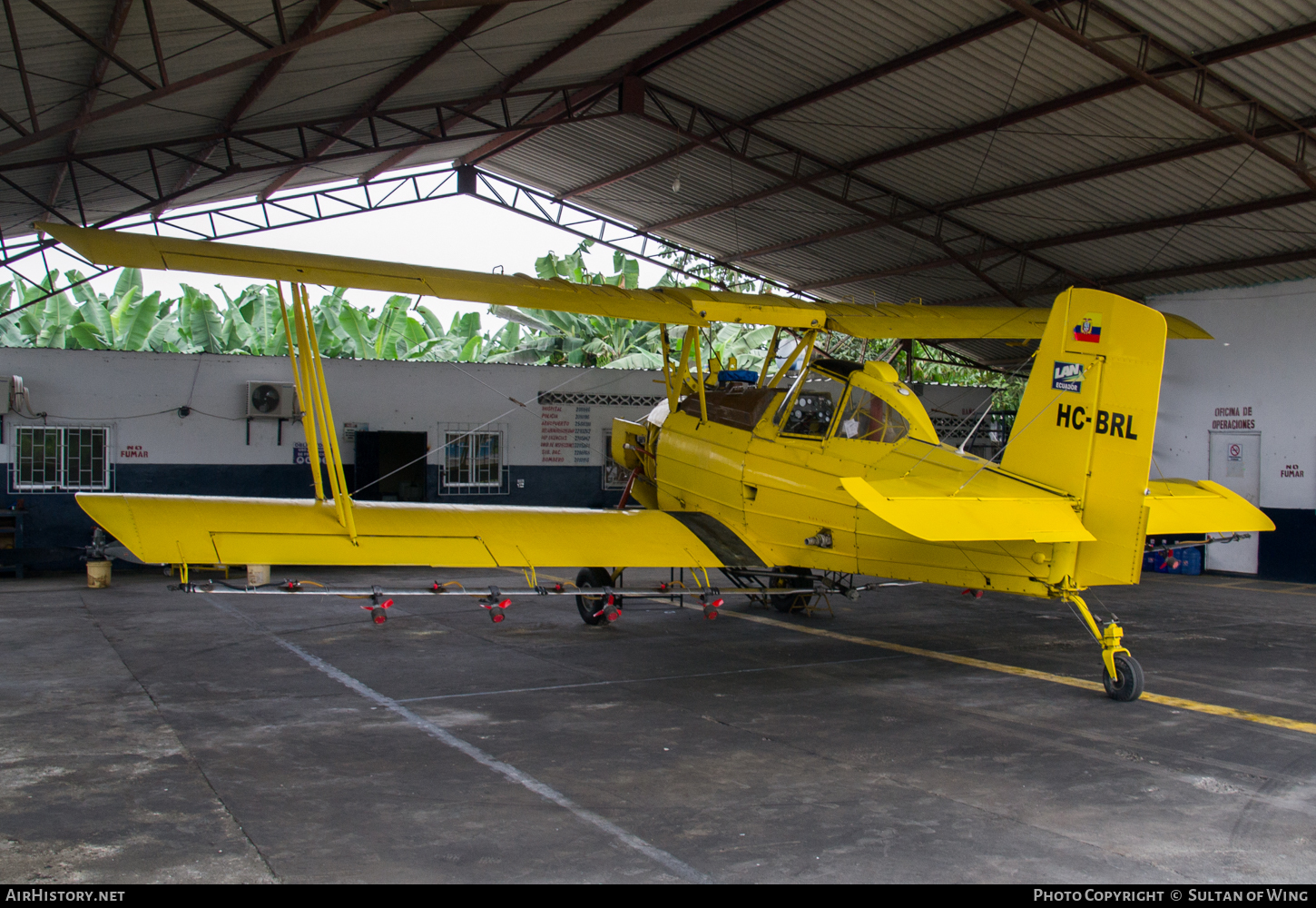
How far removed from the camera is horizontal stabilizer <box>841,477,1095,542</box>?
633cm

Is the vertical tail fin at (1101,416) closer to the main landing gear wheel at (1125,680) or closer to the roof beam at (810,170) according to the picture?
the main landing gear wheel at (1125,680)

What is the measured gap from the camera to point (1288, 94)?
11.8m

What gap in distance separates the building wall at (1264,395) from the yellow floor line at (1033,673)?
28.2 ft

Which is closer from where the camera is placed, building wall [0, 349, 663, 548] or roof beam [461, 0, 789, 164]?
roof beam [461, 0, 789, 164]

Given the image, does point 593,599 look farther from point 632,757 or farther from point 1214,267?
point 1214,267

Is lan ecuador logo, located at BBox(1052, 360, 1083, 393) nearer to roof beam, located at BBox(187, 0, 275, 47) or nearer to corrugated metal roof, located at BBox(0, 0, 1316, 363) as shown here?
corrugated metal roof, located at BBox(0, 0, 1316, 363)

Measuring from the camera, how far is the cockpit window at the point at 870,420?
8562 mm

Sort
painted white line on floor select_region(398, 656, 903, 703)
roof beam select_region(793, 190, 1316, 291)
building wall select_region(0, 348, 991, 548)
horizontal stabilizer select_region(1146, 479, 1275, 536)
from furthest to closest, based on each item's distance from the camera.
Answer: building wall select_region(0, 348, 991, 548)
roof beam select_region(793, 190, 1316, 291)
horizontal stabilizer select_region(1146, 479, 1275, 536)
painted white line on floor select_region(398, 656, 903, 703)

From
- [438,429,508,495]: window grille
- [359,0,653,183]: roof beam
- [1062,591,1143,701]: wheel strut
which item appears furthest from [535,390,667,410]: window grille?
[1062,591,1143,701]: wheel strut

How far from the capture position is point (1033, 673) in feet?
28.6

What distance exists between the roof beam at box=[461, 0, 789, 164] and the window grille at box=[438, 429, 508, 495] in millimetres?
5751
